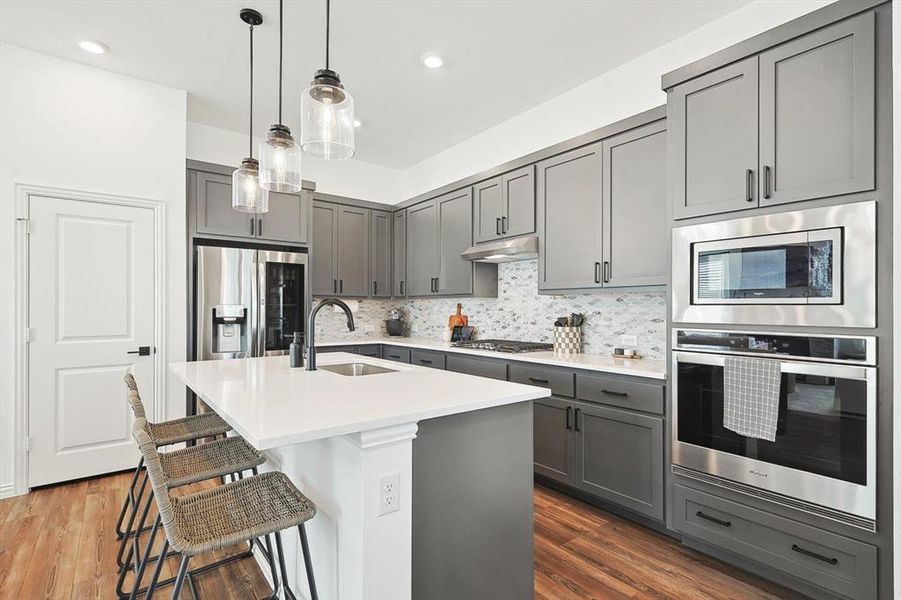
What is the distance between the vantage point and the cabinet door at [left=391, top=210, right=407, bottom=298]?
5041 millimetres

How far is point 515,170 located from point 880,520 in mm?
2935

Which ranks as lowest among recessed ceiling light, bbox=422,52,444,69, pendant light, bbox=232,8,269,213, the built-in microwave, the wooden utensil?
the wooden utensil

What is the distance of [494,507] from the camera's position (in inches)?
65.2

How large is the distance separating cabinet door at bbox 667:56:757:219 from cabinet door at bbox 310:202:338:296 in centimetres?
338

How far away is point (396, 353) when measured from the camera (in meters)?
4.57

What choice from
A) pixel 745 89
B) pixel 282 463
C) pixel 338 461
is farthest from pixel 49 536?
pixel 745 89

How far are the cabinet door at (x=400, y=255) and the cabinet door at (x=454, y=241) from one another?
65cm

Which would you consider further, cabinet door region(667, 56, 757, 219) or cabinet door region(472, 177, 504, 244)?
cabinet door region(472, 177, 504, 244)

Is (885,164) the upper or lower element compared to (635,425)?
upper

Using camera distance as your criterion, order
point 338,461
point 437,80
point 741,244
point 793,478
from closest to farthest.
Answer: point 338,461
point 793,478
point 741,244
point 437,80

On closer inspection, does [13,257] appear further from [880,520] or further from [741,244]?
[880,520]

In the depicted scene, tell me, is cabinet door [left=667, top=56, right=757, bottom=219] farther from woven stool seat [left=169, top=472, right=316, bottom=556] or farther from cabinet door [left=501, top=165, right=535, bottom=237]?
woven stool seat [left=169, top=472, right=316, bottom=556]

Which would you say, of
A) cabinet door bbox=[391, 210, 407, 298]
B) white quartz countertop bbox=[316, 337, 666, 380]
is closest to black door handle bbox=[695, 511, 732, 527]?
white quartz countertop bbox=[316, 337, 666, 380]

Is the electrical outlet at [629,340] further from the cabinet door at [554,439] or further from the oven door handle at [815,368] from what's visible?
the oven door handle at [815,368]
